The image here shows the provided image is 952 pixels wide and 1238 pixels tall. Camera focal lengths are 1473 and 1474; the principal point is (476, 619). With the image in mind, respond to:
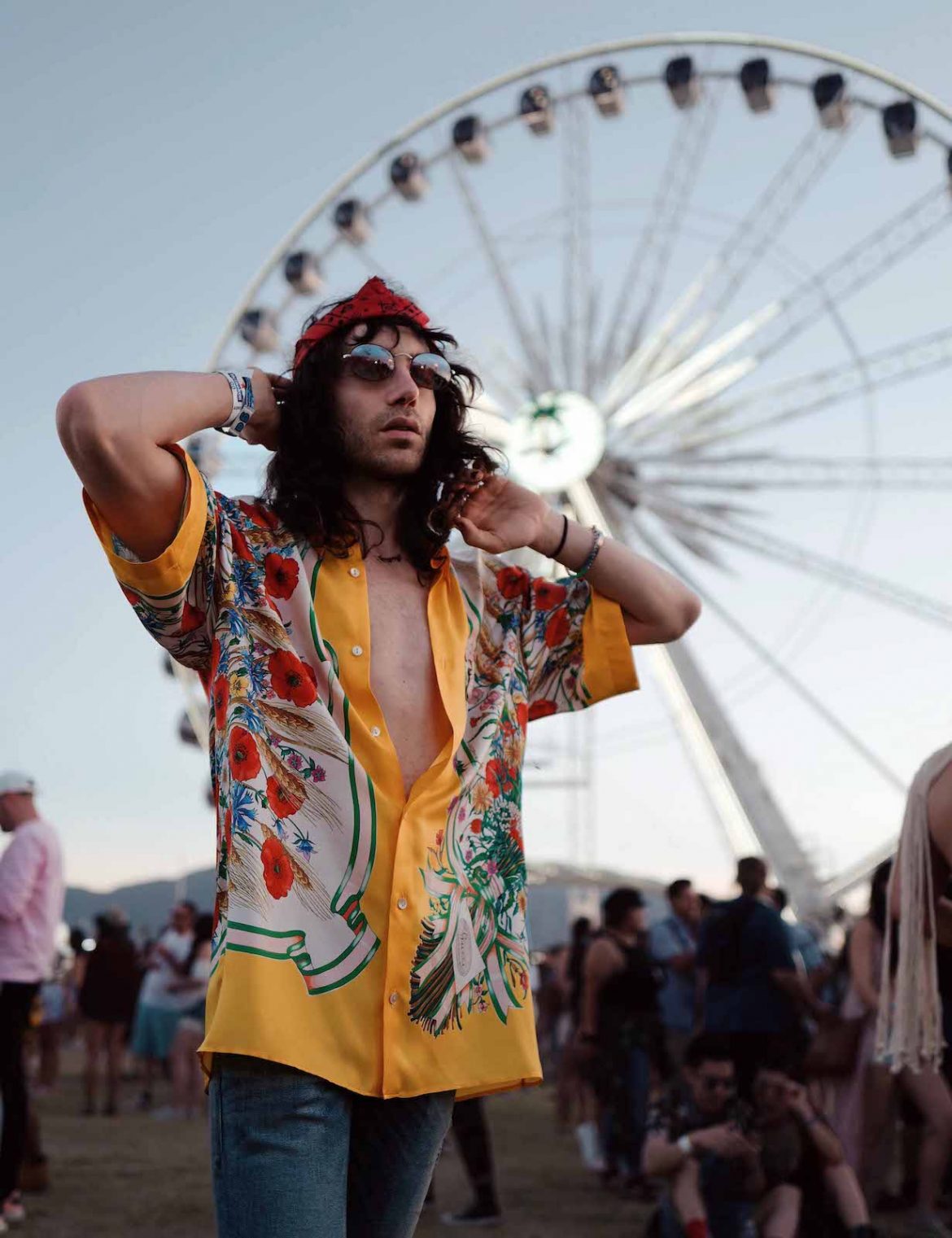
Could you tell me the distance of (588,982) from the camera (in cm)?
790

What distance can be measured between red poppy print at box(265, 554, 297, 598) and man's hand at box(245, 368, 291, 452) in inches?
10.0

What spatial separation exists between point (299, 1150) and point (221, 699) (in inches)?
24.4

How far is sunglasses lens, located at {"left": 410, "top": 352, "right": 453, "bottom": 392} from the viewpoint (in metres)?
2.36

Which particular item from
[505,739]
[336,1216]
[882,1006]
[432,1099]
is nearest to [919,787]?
[882,1006]

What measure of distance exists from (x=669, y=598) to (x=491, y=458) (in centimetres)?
39

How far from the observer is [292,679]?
6.74 feet

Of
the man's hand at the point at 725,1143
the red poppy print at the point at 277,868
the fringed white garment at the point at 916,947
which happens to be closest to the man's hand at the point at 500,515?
the red poppy print at the point at 277,868

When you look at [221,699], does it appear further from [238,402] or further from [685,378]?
[685,378]

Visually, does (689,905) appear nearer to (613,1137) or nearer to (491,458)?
(613,1137)

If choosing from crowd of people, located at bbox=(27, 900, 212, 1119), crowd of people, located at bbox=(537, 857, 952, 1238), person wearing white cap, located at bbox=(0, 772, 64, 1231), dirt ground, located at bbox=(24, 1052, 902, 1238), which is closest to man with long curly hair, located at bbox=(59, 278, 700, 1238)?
crowd of people, located at bbox=(537, 857, 952, 1238)

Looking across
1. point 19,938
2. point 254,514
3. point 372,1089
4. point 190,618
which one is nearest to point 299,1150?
point 372,1089

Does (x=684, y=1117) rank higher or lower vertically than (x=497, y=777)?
lower

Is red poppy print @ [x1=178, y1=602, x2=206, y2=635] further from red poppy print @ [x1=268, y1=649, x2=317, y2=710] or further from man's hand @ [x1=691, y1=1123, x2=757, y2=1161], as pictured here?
man's hand @ [x1=691, y1=1123, x2=757, y2=1161]

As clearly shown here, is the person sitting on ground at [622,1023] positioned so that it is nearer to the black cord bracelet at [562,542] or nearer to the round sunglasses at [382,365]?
the black cord bracelet at [562,542]
